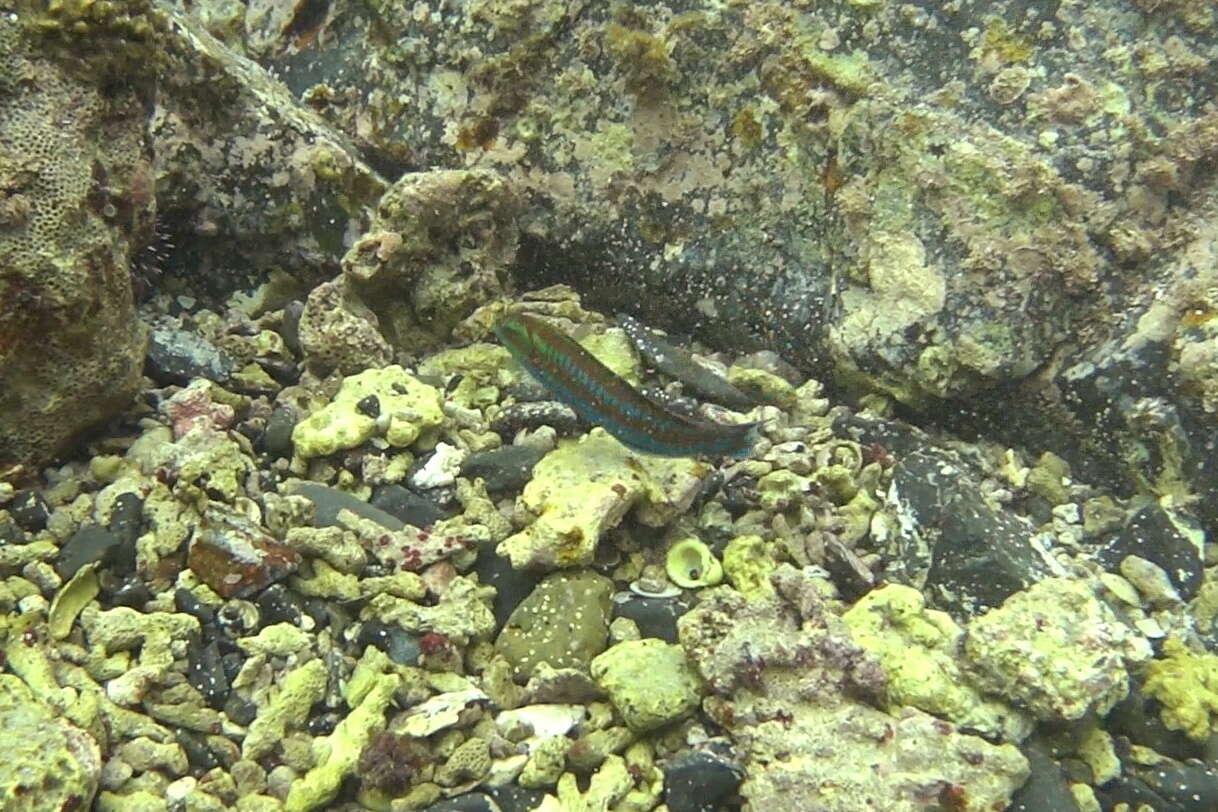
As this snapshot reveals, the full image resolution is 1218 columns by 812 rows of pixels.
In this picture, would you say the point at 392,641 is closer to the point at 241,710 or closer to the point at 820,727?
the point at 241,710

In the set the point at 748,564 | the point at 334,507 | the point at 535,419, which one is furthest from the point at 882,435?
the point at 334,507

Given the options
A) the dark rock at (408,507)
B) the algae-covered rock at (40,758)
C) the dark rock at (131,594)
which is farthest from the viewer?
the dark rock at (408,507)

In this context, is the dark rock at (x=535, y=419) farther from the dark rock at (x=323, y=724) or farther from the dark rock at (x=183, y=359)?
the dark rock at (x=323, y=724)

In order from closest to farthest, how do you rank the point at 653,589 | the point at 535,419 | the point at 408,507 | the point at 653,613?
the point at 653,613, the point at 653,589, the point at 408,507, the point at 535,419

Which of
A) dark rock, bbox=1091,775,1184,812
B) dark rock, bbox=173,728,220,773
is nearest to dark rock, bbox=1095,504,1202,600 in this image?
dark rock, bbox=1091,775,1184,812

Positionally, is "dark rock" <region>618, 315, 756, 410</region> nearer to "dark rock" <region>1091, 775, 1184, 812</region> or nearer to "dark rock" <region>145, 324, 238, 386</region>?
"dark rock" <region>145, 324, 238, 386</region>

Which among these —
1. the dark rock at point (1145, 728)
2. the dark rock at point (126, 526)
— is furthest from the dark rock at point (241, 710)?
the dark rock at point (1145, 728)
